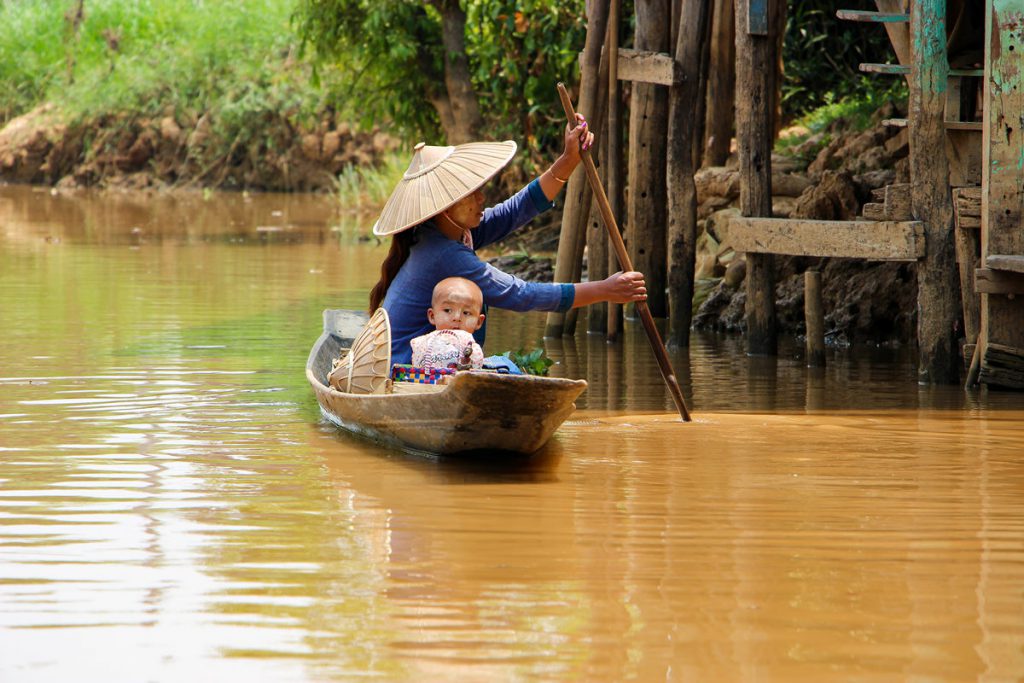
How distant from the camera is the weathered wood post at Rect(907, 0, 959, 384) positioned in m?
8.83

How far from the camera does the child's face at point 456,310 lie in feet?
22.0

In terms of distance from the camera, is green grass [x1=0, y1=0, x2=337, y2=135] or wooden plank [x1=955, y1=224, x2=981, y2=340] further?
green grass [x1=0, y1=0, x2=337, y2=135]

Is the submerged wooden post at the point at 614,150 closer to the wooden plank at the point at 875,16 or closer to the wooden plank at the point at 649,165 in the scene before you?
the wooden plank at the point at 649,165

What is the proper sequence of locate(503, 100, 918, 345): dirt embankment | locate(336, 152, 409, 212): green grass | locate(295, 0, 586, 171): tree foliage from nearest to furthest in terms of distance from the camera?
1. locate(503, 100, 918, 345): dirt embankment
2. locate(295, 0, 586, 171): tree foliage
3. locate(336, 152, 409, 212): green grass

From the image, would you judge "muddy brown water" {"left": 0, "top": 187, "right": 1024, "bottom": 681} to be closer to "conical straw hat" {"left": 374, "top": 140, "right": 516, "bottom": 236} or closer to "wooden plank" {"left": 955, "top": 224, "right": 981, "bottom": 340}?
"wooden plank" {"left": 955, "top": 224, "right": 981, "bottom": 340}

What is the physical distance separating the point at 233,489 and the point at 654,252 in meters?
5.94

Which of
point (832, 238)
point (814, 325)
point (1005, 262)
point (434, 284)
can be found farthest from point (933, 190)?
point (434, 284)

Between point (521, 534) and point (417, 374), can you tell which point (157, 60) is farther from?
point (521, 534)

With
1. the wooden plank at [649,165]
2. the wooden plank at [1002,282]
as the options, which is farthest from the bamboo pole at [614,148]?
the wooden plank at [1002,282]

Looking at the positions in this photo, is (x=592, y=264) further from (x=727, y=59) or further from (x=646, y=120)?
(x=727, y=59)

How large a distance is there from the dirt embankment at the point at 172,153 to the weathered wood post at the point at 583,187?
58.7 ft

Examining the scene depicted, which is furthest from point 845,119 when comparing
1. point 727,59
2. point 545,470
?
point 545,470

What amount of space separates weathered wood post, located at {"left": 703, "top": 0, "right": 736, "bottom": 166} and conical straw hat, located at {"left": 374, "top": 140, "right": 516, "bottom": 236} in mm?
6932

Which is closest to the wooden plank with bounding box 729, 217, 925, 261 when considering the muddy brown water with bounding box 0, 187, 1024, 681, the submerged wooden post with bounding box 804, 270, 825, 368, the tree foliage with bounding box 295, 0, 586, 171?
the submerged wooden post with bounding box 804, 270, 825, 368
